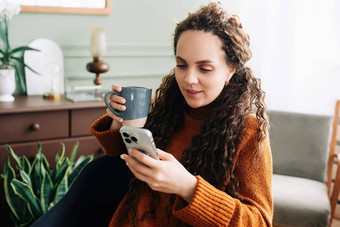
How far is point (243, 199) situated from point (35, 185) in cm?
122

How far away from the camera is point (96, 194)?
1233 millimetres

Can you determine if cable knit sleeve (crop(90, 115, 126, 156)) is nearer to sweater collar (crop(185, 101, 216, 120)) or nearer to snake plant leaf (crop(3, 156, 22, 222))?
sweater collar (crop(185, 101, 216, 120))

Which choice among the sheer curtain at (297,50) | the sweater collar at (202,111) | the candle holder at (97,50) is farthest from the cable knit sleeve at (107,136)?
the sheer curtain at (297,50)

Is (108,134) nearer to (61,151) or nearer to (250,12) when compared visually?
(61,151)

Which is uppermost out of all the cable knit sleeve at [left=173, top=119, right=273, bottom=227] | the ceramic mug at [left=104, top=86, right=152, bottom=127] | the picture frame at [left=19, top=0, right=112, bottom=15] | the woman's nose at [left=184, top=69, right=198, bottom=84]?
the picture frame at [left=19, top=0, right=112, bottom=15]

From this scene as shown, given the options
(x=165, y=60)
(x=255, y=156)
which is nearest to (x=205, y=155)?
(x=255, y=156)

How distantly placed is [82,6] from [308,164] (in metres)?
1.63

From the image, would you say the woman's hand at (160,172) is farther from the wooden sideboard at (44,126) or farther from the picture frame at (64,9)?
the picture frame at (64,9)

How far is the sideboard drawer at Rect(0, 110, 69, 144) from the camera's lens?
1881 mm

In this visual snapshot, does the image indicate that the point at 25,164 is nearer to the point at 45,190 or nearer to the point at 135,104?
the point at 45,190

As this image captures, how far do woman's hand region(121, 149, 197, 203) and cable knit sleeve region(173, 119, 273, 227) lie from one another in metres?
0.05

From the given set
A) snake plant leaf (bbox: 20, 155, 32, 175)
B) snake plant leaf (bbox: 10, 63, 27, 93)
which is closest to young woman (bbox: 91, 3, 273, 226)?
snake plant leaf (bbox: 20, 155, 32, 175)

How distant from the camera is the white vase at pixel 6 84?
1983 millimetres

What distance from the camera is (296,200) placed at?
1.87 metres
